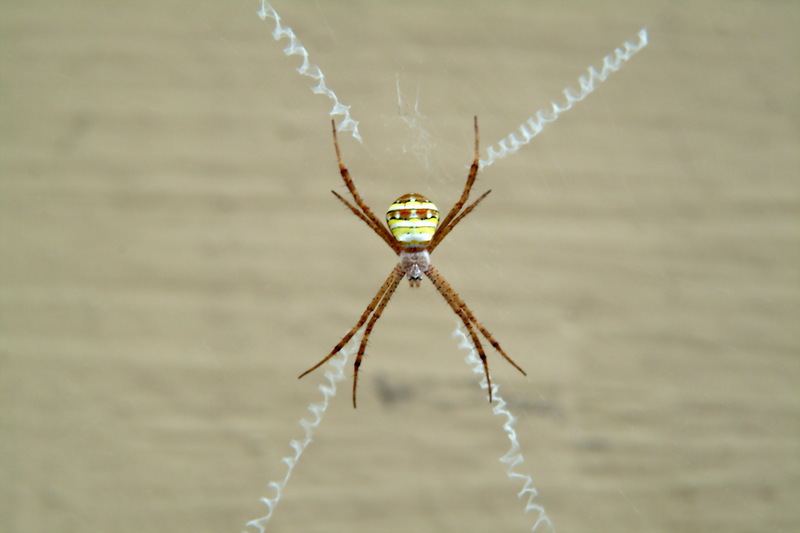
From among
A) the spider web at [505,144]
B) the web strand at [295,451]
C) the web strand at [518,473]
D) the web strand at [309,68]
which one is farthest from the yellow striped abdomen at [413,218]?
the web strand at [295,451]

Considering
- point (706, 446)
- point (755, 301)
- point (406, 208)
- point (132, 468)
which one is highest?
point (406, 208)

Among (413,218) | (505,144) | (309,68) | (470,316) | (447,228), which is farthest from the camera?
(309,68)

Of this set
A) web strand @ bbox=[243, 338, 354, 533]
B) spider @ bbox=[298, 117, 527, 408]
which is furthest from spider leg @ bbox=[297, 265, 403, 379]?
web strand @ bbox=[243, 338, 354, 533]

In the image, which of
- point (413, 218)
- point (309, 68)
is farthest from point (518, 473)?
point (309, 68)

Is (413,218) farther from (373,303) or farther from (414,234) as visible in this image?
(373,303)

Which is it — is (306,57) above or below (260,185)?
above

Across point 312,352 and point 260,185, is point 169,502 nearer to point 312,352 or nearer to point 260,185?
point 312,352

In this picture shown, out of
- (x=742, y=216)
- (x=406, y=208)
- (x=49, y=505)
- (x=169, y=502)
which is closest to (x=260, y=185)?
(x=406, y=208)
